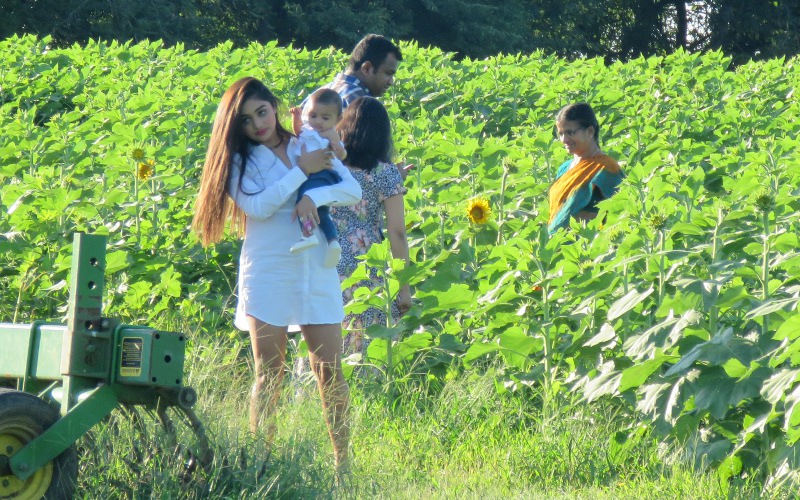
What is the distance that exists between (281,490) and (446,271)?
77.2 inches

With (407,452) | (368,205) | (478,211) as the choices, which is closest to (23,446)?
(407,452)

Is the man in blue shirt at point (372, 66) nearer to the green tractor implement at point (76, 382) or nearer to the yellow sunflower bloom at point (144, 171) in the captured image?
the yellow sunflower bloom at point (144, 171)

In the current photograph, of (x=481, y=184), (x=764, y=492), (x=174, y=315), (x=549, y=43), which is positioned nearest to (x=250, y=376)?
(x=174, y=315)

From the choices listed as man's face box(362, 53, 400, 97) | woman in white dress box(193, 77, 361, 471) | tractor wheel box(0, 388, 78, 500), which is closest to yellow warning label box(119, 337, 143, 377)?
tractor wheel box(0, 388, 78, 500)

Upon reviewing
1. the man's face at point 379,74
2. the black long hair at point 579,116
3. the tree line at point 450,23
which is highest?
the tree line at point 450,23

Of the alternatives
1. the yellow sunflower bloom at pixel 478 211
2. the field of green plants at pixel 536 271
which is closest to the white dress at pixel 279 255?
the field of green plants at pixel 536 271

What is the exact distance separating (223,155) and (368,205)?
117 cm

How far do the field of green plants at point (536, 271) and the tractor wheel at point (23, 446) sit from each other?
1.71m

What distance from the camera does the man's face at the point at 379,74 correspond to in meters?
6.79

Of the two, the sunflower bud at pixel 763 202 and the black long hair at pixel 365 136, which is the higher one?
the black long hair at pixel 365 136

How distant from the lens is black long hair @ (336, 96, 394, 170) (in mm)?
5367

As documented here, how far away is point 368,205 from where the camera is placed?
5.52m

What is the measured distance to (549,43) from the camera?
123ft

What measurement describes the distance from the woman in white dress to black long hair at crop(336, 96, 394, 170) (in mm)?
825
